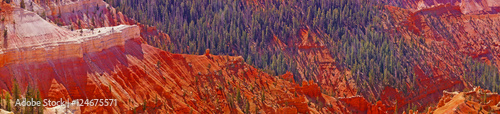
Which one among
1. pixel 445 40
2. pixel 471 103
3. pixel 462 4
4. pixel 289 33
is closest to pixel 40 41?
pixel 471 103

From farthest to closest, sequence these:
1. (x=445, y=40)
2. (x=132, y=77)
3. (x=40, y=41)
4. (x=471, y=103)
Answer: (x=445, y=40) → (x=471, y=103) → (x=132, y=77) → (x=40, y=41)

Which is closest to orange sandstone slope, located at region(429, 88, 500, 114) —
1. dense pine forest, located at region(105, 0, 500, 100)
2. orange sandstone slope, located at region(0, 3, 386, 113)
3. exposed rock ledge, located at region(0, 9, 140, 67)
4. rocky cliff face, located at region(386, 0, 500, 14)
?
orange sandstone slope, located at region(0, 3, 386, 113)

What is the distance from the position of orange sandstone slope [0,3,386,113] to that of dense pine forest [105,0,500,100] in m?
16.0

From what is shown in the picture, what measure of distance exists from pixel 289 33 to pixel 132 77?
6499cm

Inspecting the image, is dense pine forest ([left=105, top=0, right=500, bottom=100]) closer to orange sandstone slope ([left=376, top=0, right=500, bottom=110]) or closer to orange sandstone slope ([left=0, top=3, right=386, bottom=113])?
orange sandstone slope ([left=376, top=0, right=500, bottom=110])

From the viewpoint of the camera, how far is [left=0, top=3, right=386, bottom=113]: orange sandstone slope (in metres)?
78.8

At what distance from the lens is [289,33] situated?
5945 inches

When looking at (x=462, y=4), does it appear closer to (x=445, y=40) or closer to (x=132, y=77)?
(x=445, y=40)

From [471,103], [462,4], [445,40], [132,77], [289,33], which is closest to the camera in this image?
[132,77]

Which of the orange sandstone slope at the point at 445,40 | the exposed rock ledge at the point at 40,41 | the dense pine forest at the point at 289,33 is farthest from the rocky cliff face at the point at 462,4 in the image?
the exposed rock ledge at the point at 40,41

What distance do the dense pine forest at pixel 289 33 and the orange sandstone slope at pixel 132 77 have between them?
15968 mm

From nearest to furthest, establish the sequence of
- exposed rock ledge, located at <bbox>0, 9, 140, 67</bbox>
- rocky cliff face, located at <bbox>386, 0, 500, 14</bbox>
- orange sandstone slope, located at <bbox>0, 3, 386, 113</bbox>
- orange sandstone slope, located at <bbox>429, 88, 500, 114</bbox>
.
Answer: exposed rock ledge, located at <bbox>0, 9, 140, 67</bbox> < orange sandstone slope, located at <bbox>0, 3, 386, 113</bbox> < orange sandstone slope, located at <bbox>429, 88, 500, 114</bbox> < rocky cliff face, located at <bbox>386, 0, 500, 14</bbox>

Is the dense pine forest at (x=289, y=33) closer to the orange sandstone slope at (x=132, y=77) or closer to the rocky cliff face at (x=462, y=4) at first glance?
the orange sandstone slope at (x=132, y=77)

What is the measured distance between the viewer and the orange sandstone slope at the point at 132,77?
78812 millimetres
